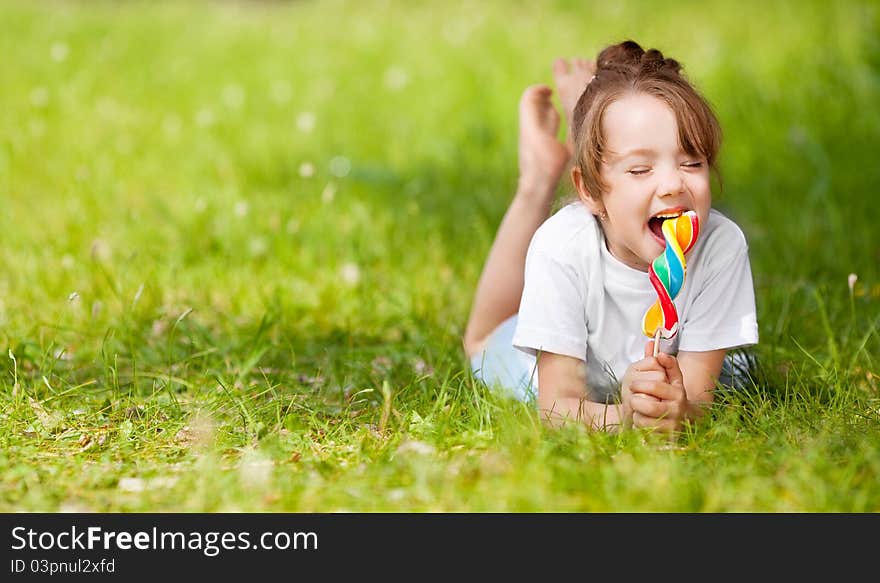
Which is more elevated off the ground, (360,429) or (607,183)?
(607,183)

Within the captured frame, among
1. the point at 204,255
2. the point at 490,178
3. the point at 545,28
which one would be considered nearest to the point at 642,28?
the point at 545,28

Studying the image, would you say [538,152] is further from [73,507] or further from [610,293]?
[73,507]

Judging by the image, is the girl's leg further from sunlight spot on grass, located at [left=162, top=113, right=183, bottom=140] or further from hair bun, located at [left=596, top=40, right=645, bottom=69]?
sunlight spot on grass, located at [left=162, top=113, right=183, bottom=140]

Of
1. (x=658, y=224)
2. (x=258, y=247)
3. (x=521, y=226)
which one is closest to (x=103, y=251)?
(x=258, y=247)

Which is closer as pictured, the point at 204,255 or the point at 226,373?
the point at 226,373

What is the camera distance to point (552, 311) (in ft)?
7.61

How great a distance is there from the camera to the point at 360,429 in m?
2.34

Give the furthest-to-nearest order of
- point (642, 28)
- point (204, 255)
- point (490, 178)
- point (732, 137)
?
point (642, 28), point (732, 137), point (490, 178), point (204, 255)

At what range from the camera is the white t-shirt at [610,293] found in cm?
231

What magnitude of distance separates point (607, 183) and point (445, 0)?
6554 millimetres

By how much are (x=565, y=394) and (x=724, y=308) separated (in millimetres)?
367

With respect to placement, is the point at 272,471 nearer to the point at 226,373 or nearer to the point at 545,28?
the point at 226,373
